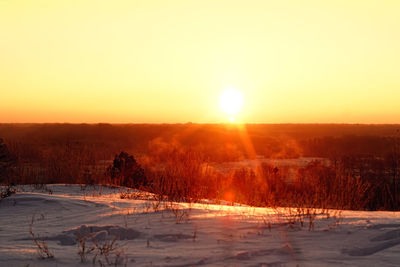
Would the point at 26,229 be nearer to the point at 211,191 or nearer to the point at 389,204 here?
the point at 211,191

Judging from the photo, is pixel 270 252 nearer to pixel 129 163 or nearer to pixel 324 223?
pixel 324 223

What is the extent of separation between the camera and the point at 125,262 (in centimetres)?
306

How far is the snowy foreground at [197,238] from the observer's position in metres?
3.08

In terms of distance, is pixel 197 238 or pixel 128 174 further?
pixel 128 174

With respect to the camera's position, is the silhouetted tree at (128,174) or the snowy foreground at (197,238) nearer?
the snowy foreground at (197,238)

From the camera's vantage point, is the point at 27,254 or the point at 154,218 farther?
the point at 154,218

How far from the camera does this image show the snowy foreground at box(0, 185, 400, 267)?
10.1 feet

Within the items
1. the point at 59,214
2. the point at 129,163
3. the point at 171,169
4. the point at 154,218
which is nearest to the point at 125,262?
the point at 154,218

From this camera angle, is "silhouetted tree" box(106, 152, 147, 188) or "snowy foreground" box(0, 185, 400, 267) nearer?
"snowy foreground" box(0, 185, 400, 267)

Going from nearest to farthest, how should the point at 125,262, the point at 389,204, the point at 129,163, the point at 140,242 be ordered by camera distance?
the point at 125,262 < the point at 140,242 < the point at 389,204 < the point at 129,163

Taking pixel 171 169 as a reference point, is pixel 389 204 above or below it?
below

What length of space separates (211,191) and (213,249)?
17.8ft

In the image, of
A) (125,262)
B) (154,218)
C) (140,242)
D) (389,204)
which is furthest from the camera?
(389,204)

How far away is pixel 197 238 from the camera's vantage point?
376 centimetres
